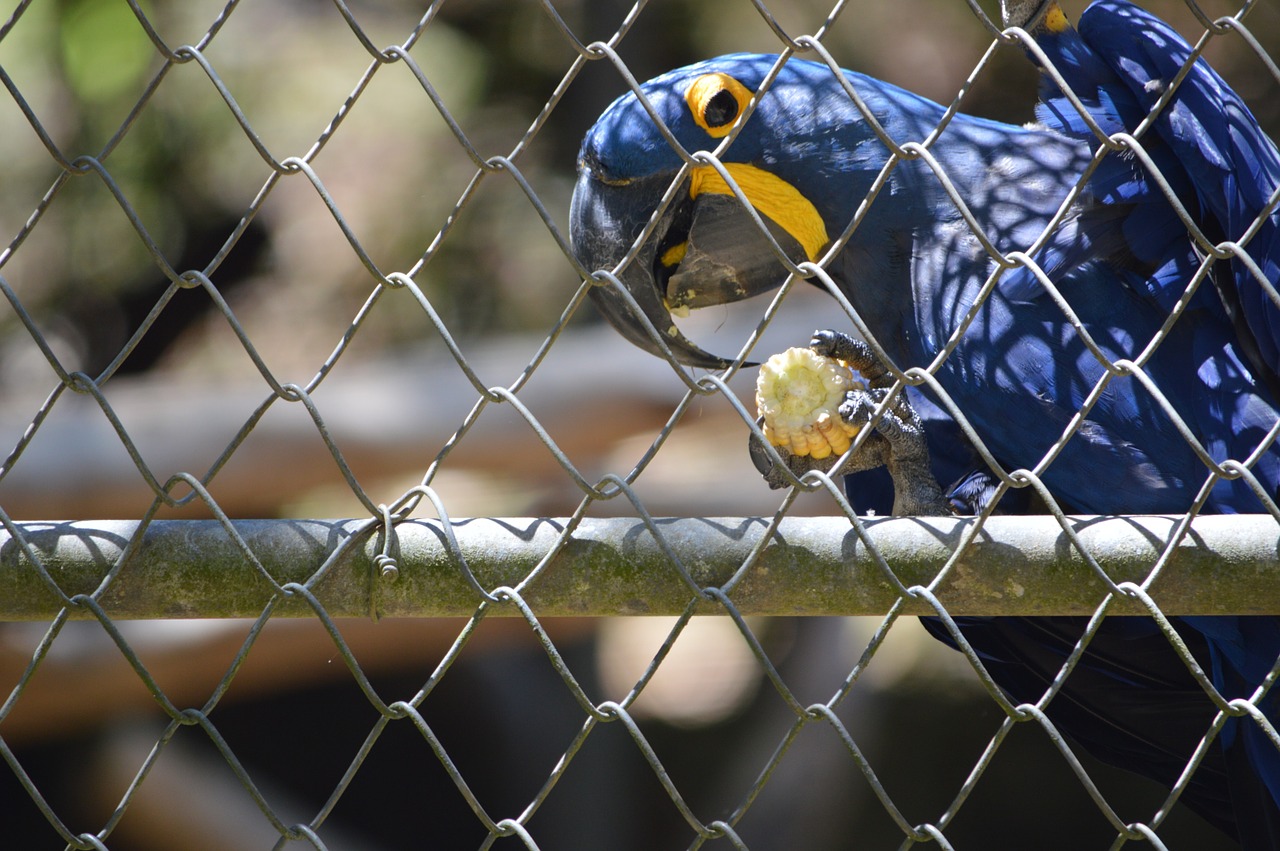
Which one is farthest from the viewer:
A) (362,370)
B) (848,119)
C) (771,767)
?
(362,370)

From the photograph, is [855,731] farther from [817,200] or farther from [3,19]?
[3,19]

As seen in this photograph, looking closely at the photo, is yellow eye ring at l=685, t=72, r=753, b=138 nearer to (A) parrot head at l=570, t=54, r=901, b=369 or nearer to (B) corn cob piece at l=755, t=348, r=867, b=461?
(A) parrot head at l=570, t=54, r=901, b=369

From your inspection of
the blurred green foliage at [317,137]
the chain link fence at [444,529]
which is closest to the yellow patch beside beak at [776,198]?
the chain link fence at [444,529]

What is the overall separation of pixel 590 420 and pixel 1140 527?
156 centimetres

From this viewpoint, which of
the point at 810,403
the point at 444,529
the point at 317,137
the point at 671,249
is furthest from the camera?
the point at 317,137

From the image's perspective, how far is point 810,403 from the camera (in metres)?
1.24

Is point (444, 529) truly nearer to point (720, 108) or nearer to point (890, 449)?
point (890, 449)

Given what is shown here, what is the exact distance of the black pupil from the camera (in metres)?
1.35

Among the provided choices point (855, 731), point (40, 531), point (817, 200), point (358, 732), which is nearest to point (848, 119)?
point (817, 200)

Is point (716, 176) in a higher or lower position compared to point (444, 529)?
higher

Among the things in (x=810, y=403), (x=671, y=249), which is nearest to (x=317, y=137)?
(x=671, y=249)

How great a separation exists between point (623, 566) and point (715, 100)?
0.70 m

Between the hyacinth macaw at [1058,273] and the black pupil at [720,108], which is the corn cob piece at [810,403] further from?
the black pupil at [720,108]

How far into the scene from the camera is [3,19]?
3211 millimetres
